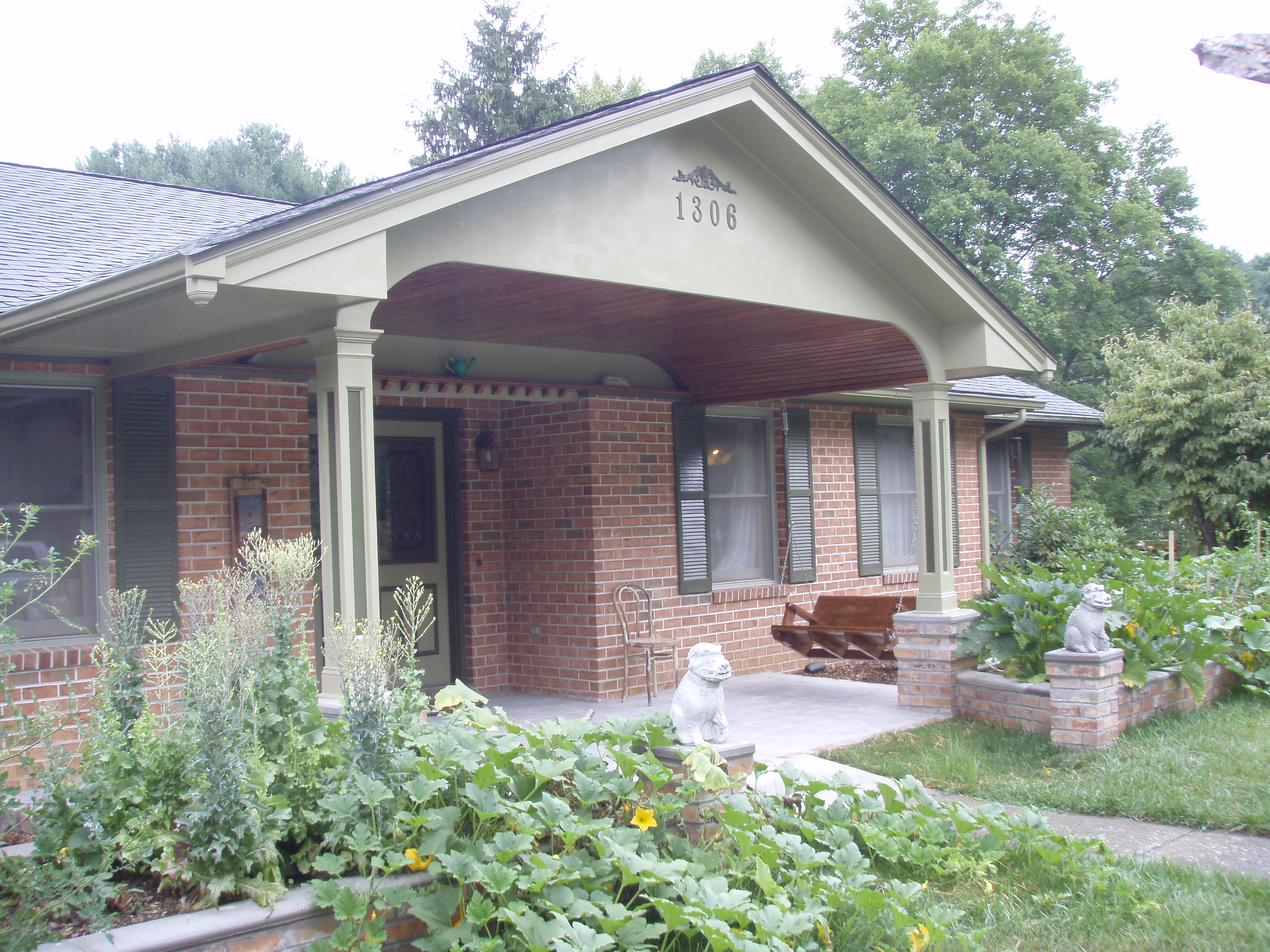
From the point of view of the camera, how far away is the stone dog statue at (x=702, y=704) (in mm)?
4375

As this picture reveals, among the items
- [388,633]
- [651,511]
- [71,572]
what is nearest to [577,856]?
[388,633]

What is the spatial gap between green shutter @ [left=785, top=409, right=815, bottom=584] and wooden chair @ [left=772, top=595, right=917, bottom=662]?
48cm

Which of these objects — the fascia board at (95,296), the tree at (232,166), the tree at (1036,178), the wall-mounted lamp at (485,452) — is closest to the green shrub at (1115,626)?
the wall-mounted lamp at (485,452)

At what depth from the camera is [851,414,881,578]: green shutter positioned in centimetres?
1083

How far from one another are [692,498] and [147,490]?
4.49 m

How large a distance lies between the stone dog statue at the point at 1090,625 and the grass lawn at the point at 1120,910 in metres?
2.15

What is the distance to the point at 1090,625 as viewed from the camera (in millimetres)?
6422

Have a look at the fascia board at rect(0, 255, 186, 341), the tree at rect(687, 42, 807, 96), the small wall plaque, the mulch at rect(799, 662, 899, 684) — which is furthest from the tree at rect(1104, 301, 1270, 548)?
the tree at rect(687, 42, 807, 96)

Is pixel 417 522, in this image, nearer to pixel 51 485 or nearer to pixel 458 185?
pixel 51 485

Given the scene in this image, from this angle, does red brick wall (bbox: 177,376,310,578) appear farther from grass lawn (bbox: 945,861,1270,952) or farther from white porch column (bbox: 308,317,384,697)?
grass lawn (bbox: 945,861,1270,952)

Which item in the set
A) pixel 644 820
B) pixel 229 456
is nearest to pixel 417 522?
pixel 229 456

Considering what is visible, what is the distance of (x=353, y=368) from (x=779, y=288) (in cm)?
291

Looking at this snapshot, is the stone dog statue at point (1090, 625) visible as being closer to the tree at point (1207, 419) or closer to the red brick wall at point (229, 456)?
the red brick wall at point (229, 456)

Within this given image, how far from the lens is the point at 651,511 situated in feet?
28.7
